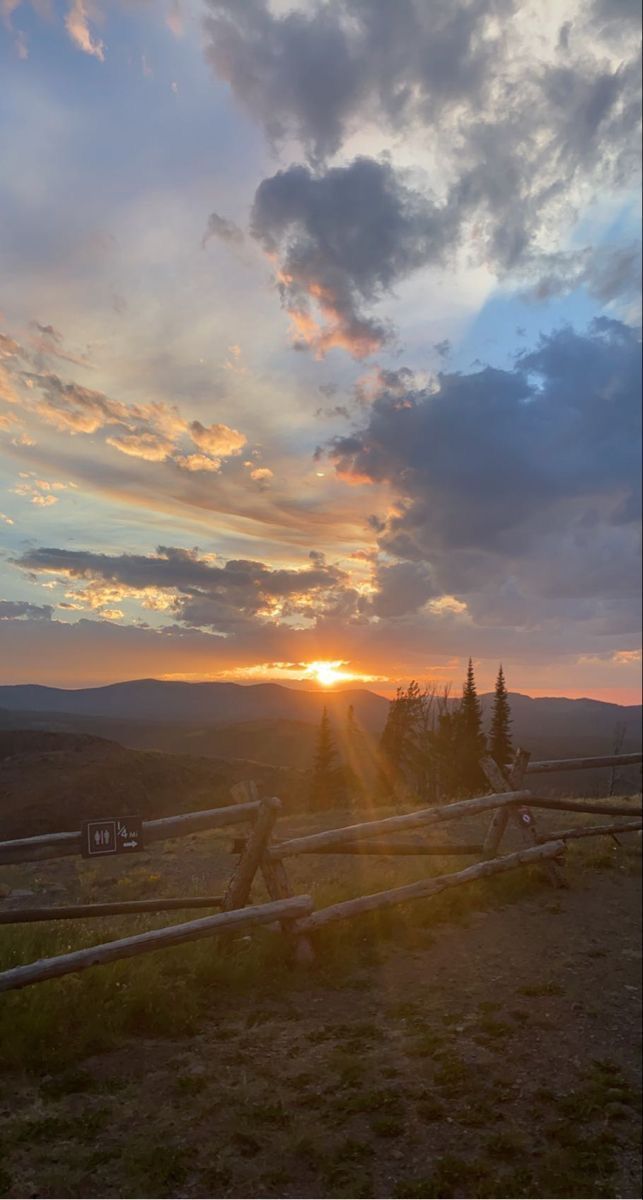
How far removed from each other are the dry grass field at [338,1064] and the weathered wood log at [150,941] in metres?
0.39

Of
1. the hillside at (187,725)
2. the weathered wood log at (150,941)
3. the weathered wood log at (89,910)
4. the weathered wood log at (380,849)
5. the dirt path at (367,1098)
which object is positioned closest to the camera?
the dirt path at (367,1098)

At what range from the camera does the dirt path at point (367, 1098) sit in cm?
427

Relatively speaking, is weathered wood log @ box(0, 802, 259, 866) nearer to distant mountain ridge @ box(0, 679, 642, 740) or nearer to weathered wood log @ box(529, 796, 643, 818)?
distant mountain ridge @ box(0, 679, 642, 740)

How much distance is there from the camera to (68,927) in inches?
299

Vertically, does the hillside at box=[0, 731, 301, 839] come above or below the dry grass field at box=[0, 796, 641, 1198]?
above

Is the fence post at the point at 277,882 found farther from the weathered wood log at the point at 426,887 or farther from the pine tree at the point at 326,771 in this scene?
the pine tree at the point at 326,771

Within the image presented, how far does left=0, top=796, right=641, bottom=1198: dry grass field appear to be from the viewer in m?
4.33

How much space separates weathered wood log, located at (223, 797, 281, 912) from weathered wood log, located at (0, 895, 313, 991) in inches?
11.9

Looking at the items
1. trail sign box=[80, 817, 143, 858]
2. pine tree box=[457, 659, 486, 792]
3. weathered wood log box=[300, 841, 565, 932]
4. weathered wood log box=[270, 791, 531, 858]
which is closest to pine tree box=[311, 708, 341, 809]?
pine tree box=[457, 659, 486, 792]

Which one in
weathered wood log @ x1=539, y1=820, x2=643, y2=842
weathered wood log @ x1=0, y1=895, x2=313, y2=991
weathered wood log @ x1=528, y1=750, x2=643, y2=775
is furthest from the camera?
weathered wood log @ x1=528, y1=750, x2=643, y2=775

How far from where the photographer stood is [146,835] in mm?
6711

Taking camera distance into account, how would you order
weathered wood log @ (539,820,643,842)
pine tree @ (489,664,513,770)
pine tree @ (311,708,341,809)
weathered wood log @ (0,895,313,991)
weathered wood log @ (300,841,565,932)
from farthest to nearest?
pine tree @ (311,708,341,809)
pine tree @ (489,664,513,770)
weathered wood log @ (539,820,643,842)
weathered wood log @ (300,841,565,932)
weathered wood log @ (0,895,313,991)

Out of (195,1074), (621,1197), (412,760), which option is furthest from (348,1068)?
(412,760)

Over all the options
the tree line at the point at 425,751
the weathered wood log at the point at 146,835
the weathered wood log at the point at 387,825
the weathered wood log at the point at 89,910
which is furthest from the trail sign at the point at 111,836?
the tree line at the point at 425,751
